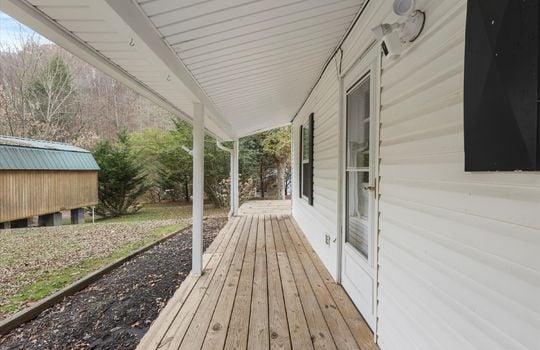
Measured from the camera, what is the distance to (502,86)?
0.85 metres

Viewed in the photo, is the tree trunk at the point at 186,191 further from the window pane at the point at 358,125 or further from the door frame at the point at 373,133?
the window pane at the point at 358,125

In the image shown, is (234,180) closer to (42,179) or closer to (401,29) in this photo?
(401,29)

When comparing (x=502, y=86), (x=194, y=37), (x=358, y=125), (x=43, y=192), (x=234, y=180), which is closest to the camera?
(x=502, y=86)

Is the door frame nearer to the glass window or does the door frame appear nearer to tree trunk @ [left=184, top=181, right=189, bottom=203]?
the glass window

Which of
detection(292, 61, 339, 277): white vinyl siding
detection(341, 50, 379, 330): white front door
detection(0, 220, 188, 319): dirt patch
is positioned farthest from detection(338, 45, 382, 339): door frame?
detection(0, 220, 188, 319): dirt patch

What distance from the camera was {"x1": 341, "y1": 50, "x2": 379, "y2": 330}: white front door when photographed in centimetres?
209

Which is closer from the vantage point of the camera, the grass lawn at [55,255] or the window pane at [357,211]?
the window pane at [357,211]

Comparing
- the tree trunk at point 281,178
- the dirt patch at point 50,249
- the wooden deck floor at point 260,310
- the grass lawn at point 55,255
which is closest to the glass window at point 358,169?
the wooden deck floor at point 260,310

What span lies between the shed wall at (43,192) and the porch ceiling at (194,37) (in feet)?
30.3

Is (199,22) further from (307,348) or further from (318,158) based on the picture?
(318,158)

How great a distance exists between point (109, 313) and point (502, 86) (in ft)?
12.4

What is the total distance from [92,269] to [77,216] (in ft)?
31.7

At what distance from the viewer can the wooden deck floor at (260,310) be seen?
1995 millimetres

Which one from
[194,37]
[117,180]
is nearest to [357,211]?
[194,37]
